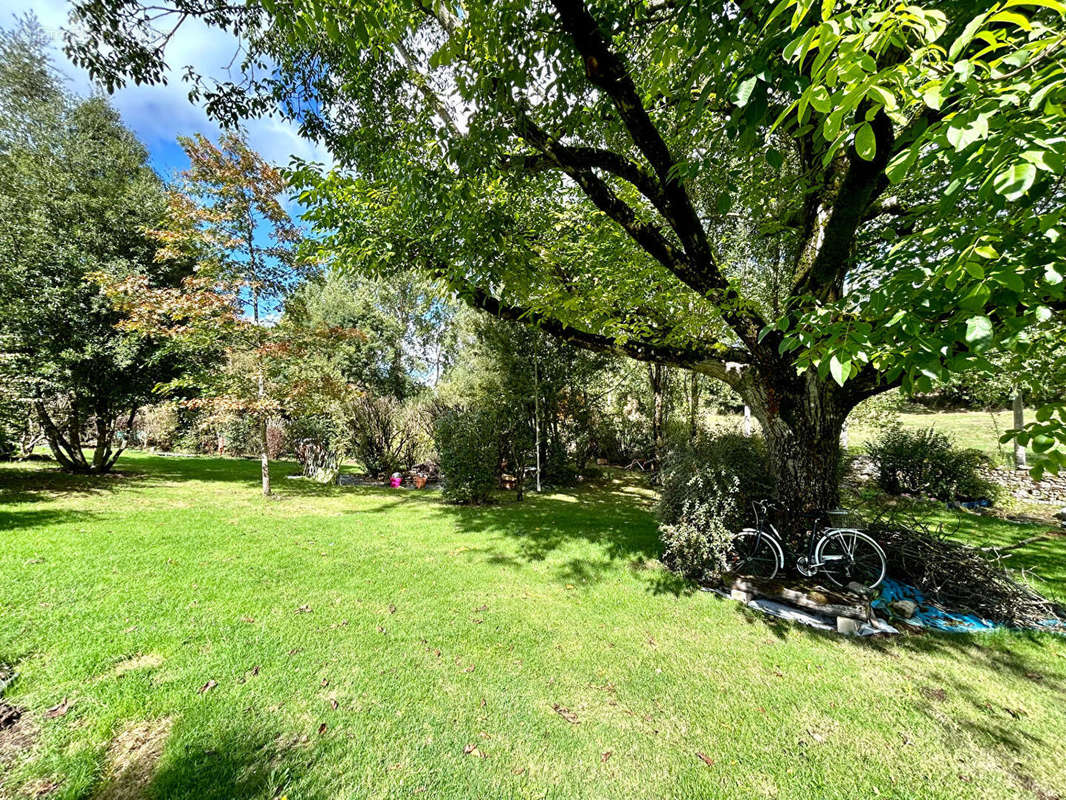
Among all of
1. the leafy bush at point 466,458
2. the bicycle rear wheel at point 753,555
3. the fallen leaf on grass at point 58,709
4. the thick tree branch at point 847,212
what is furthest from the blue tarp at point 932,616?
the leafy bush at point 466,458

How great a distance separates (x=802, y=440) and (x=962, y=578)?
2046 millimetres

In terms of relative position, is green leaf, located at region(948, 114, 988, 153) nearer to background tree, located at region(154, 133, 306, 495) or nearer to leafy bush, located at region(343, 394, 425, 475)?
background tree, located at region(154, 133, 306, 495)

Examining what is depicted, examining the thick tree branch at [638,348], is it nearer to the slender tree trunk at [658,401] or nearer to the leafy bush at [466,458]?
the leafy bush at [466,458]

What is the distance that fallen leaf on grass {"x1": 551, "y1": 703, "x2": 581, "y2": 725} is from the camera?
2508 millimetres

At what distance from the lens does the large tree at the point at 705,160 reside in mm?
1504

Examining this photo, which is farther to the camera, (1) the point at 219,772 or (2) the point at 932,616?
(2) the point at 932,616

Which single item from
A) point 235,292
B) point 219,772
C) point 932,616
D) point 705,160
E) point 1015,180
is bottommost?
point 932,616

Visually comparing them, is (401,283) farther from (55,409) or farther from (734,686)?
(734,686)

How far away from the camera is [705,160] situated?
9.46 feet

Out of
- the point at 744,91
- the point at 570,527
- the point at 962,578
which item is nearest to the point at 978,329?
the point at 744,91

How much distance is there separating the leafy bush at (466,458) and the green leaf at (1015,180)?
26.1 feet

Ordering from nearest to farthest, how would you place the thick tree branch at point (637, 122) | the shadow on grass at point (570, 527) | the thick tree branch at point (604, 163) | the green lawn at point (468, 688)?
the green lawn at point (468, 688) → the thick tree branch at point (637, 122) → the thick tree branch at point (604, 163) → the shadow on grass at point (570, 527)

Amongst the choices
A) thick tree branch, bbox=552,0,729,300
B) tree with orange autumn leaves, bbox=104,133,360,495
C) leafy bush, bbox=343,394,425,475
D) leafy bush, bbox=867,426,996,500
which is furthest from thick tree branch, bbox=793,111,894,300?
leafy bush, bbox=343,394,425,475

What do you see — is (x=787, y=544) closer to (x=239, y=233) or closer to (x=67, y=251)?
(x=239, y=233)
